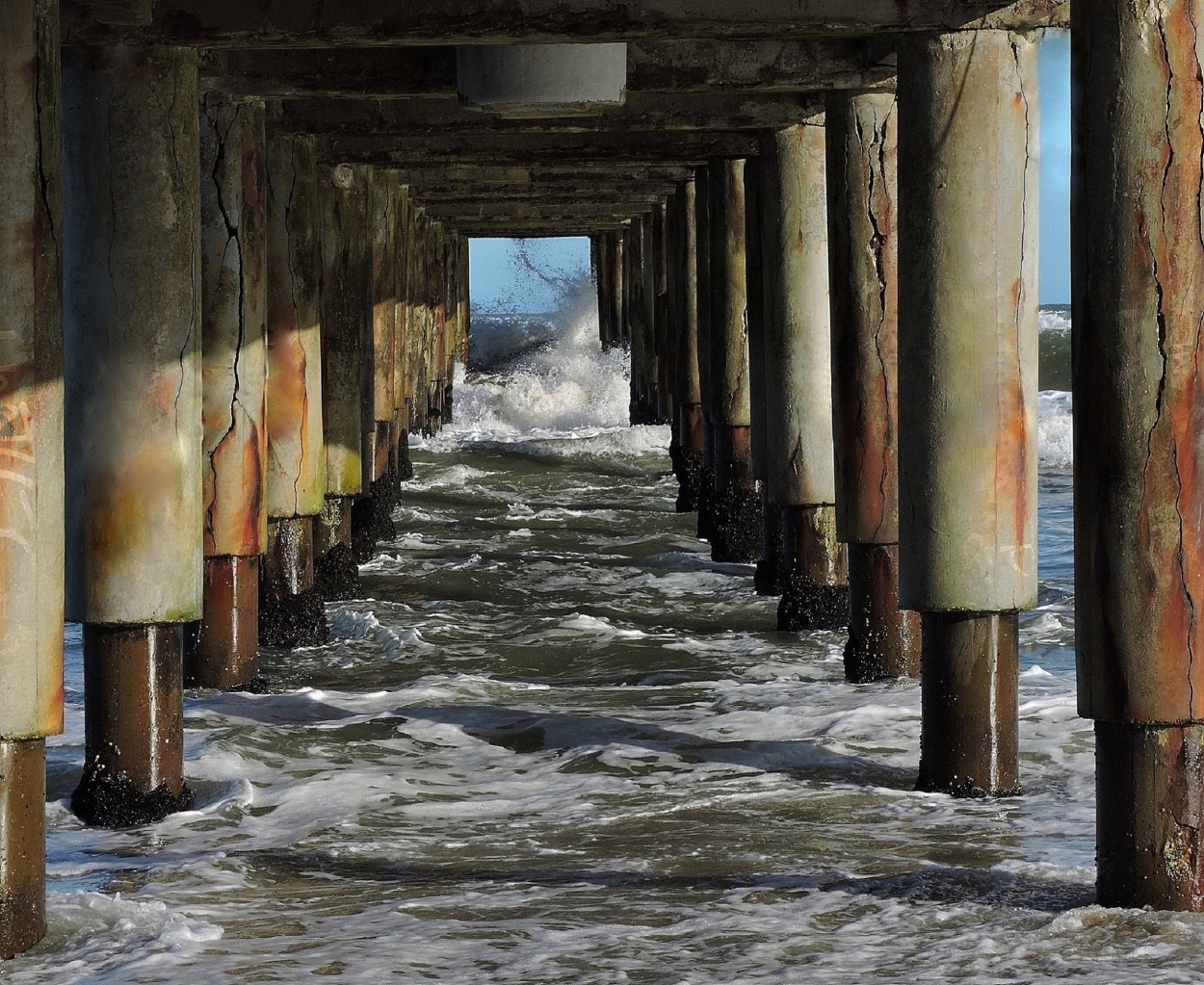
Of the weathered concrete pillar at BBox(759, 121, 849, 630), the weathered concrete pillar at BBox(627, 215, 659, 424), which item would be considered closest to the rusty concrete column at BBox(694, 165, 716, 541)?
the weathered concrete pillar at BBox(759, 121, 849, 630)

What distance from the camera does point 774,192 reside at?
9664 millimetres

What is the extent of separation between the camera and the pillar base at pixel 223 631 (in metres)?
→ 7.73

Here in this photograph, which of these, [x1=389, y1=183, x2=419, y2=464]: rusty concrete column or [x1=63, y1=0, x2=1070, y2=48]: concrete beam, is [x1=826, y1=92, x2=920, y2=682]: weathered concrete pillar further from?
[x1=389, y1=183, x2=419, y2=464]: rusty concrete column

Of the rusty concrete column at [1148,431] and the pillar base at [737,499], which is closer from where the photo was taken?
the rusty concrete column at [1148,431]

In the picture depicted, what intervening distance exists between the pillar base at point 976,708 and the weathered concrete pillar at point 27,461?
287 cm

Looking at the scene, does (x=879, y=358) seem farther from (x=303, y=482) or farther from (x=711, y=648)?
(x=303, y=482)

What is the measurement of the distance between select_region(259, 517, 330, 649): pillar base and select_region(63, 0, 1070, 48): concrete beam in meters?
3.79

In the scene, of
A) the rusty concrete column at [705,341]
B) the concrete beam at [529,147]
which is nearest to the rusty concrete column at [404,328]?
the rusty concrete column at [705,341]

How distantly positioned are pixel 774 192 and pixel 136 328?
4.77 meters

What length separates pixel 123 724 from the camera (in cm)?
571

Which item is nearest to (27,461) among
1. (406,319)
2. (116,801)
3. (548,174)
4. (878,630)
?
(116,801)

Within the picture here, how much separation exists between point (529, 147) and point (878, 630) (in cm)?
451

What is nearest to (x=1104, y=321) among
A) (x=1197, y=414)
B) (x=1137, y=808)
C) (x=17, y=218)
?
(x=1197, y=414)

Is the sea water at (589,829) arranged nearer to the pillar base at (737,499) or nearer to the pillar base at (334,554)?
the pillar base at (334,554)
